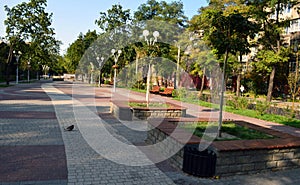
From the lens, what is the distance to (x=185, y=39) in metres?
30.4

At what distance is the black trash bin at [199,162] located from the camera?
16.1ft

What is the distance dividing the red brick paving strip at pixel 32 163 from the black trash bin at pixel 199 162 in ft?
7.44

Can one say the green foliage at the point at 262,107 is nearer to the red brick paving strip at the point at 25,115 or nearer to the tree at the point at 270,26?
the tree at the point at 270,26

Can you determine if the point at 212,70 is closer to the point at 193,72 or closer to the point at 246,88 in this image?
the point at 193,72

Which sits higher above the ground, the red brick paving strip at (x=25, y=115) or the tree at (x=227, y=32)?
the tree at (x=227, y=32)

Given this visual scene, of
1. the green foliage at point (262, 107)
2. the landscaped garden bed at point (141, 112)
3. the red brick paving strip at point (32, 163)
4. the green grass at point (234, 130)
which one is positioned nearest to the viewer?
the red brick paving strip at point (32, 163)

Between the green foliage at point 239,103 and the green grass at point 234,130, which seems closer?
the green grass at point 234,130

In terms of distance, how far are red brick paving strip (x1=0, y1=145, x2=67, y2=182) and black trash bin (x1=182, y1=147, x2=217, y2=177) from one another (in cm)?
227

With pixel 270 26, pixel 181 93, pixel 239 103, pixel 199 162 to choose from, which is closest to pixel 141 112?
pixel 199 162

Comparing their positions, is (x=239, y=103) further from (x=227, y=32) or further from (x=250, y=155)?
(x=250, y=155)

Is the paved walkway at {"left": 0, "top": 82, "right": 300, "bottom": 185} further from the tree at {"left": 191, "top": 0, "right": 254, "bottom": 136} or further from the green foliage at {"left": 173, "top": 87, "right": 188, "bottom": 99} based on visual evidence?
the green foliage at {"left": 173, "top": 87, "right": 188, "bottom": 99}

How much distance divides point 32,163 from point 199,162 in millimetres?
3277

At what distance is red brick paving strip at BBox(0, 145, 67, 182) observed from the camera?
4.66 metres

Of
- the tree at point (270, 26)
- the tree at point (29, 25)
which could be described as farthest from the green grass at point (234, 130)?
the tree at point (29, 25)
